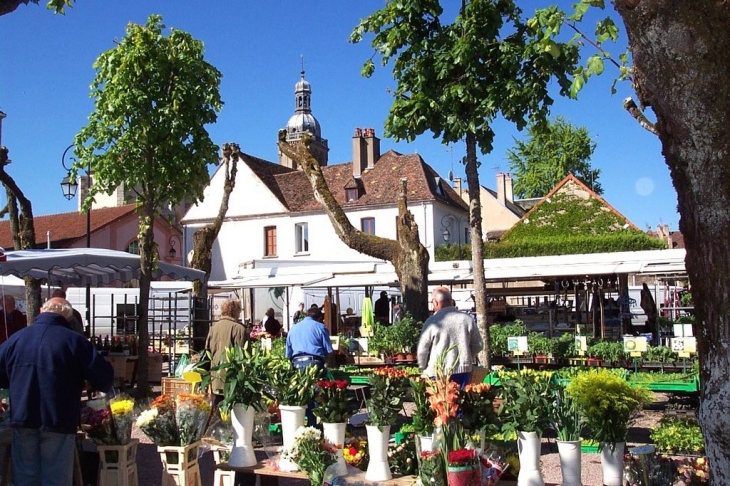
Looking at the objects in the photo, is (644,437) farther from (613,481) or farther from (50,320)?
(50,320)

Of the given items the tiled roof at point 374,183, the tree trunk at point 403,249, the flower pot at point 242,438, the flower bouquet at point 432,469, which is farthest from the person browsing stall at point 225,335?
the tiled roof at point 374,183

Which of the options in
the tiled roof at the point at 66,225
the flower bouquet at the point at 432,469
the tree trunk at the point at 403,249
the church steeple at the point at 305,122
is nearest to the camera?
the flower bouquet at the point at 432,469

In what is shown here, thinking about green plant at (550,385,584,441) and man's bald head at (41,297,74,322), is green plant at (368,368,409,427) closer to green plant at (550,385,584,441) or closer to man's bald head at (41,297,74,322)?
green plant at (550,385,584,441)

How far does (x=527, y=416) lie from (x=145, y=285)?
786 cm

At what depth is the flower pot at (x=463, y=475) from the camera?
4277 millimetres

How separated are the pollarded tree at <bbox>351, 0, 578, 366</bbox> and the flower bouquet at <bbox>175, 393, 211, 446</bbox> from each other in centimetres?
596

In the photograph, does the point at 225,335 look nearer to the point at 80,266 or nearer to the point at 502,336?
the point at 80,266

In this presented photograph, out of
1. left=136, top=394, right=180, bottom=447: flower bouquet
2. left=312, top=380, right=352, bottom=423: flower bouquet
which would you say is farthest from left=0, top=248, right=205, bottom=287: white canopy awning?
left=312, top=380, right=352, bottom=423: flower bouquet

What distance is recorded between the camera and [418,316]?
13.3 m

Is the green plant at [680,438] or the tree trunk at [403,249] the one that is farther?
the tree trunk at [403,249]

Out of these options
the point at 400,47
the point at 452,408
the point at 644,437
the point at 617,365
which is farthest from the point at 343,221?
the point at 452,408

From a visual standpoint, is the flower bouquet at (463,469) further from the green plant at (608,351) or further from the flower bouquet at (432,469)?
the green plant at (608,351)

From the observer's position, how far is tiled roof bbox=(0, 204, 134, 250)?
1433 inches

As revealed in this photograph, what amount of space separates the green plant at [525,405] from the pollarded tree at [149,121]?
7.45 metres
